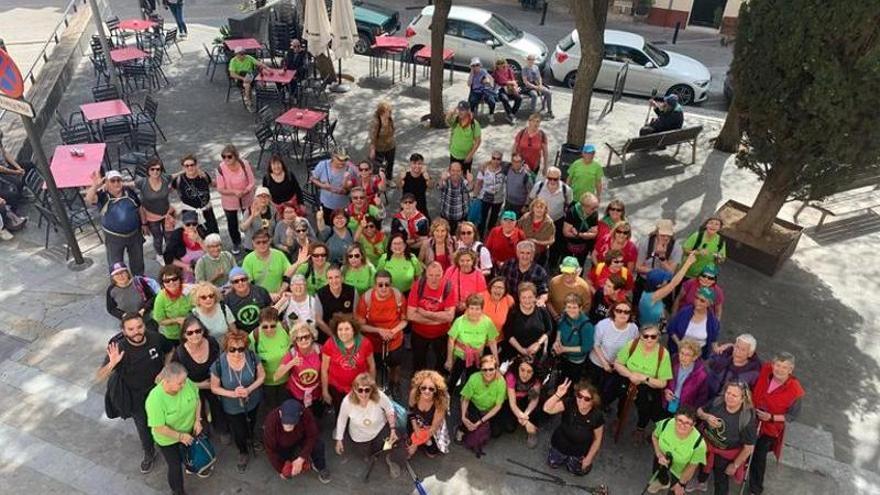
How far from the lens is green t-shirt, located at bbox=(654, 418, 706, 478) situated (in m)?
5.22

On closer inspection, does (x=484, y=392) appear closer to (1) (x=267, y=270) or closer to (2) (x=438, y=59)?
(1) (x=267, y=270)

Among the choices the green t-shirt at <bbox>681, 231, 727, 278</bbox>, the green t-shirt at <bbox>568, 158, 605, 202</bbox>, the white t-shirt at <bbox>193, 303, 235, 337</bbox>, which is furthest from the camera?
the green t-shirt at <bbox>568, 158, 605, 202</bbox>

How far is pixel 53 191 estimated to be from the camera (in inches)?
309

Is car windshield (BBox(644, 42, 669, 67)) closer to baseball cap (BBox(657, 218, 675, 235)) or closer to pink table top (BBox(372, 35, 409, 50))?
pink table top (BBox(372, 35, 409, 50))

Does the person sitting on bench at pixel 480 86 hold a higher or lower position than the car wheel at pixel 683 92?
higher

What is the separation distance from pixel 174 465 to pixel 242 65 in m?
9.63

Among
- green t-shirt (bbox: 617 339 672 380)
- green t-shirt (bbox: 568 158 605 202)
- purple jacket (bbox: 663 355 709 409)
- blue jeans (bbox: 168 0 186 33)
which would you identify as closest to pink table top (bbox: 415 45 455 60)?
blue jeans (bbox: 168 0 186 33)

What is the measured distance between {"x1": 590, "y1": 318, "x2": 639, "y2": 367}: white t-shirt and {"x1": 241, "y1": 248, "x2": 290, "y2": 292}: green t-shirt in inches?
126

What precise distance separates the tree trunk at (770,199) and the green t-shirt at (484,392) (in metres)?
5.25

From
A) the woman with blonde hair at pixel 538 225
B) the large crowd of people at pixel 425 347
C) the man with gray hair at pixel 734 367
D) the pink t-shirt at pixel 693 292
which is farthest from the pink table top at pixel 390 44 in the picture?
the man with gray hair at pixel 734 367

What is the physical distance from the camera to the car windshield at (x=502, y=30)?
635 inches

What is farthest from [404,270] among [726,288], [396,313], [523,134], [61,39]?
[61,39]

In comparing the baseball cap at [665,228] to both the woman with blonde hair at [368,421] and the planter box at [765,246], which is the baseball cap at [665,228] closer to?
the planter box at [765,246]

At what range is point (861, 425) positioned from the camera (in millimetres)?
6758
